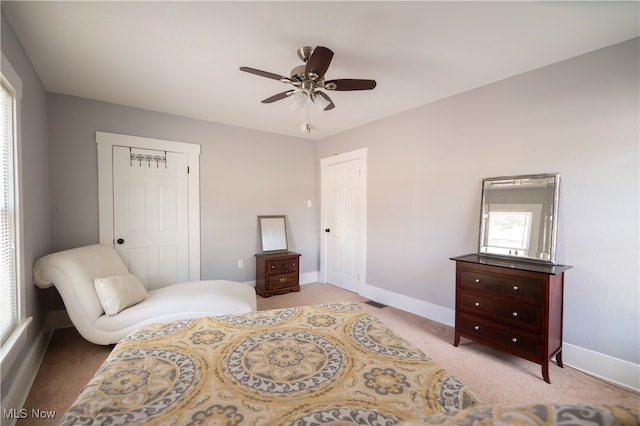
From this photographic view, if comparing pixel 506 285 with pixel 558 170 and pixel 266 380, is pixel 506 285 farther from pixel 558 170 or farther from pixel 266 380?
pixel 266 380

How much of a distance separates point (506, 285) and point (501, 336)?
44cm

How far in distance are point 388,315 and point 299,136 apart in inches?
123

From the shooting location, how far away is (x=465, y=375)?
220 centimetres

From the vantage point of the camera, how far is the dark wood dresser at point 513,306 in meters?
2.09

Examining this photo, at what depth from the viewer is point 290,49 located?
2.13m

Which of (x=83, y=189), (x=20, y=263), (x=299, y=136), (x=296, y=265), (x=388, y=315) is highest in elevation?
(x=299, y=136)

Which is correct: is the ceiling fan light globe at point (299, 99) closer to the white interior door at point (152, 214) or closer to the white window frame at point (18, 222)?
the white window frame at point (18, 222)

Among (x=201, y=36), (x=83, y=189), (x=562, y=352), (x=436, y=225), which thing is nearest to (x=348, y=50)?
(x=201, y=36)

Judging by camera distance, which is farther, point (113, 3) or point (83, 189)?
point (83, 189)

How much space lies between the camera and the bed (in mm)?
879

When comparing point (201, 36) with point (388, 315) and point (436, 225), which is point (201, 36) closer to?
point (436, 225)

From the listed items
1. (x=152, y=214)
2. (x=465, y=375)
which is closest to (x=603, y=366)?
(x=465, y=375)

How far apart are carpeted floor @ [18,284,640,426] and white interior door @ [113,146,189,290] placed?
974 mm

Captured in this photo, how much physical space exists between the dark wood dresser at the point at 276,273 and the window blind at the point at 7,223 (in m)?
2.52
